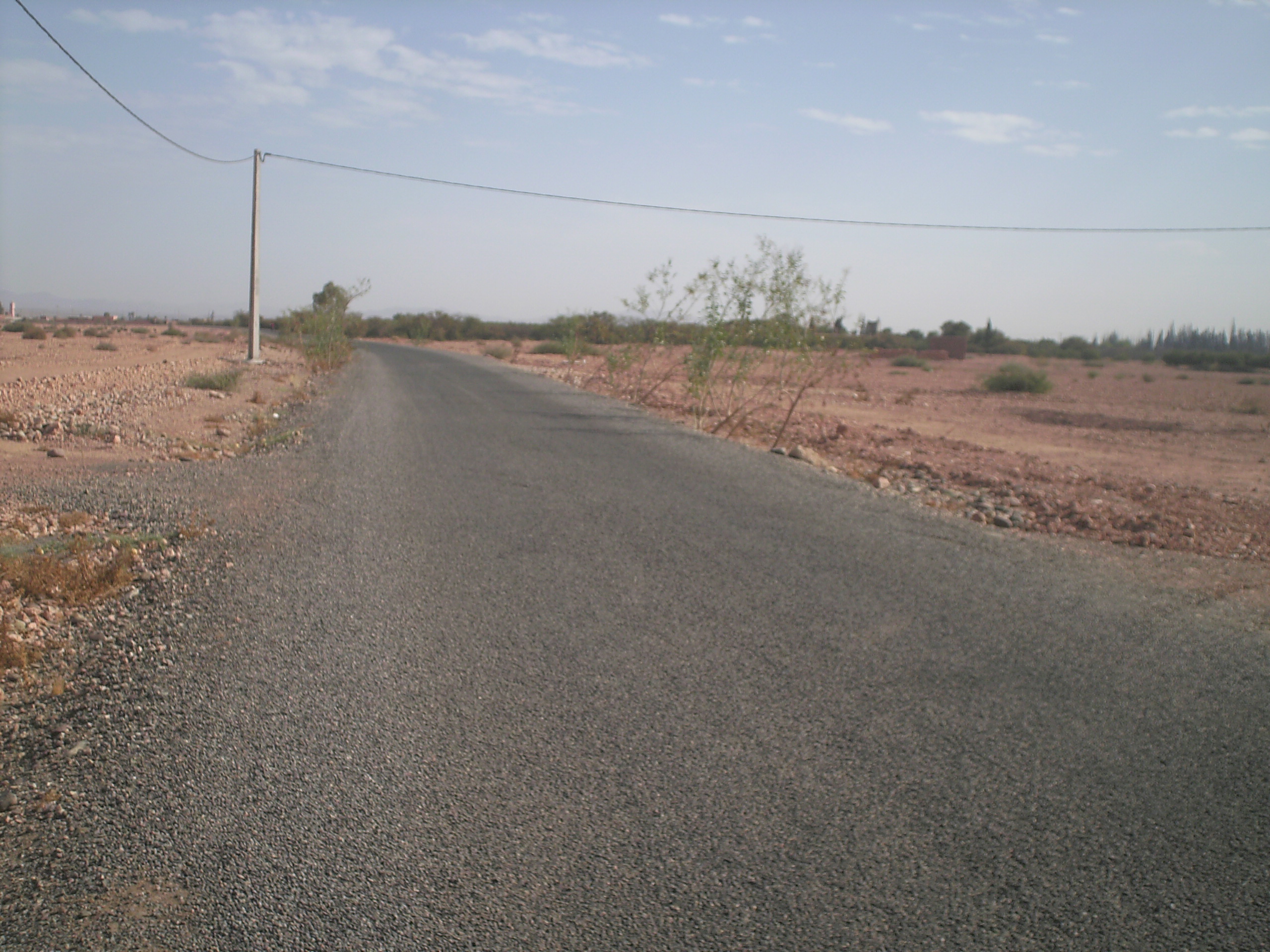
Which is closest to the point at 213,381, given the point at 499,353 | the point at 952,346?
the point at 499,353

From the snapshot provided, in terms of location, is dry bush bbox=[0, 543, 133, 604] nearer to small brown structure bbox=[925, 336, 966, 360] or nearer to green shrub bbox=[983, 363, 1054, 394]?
green shrub bbox=[983, 363, 1054, 394]

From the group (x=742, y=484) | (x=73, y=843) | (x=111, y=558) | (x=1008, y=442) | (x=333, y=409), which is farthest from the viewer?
(x=1008, y=442)

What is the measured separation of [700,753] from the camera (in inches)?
156

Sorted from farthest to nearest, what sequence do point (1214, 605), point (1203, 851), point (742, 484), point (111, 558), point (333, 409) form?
point (333, 409)
point (742, 484)
point (1214, 605)
point (111, 558)
point (1203, 851)

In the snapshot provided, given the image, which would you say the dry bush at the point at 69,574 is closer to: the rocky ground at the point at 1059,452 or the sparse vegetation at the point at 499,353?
the rocky ground at the point at 1059,452

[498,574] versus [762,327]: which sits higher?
[762,327]

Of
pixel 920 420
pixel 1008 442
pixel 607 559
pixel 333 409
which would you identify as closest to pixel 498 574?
pixel 607 559

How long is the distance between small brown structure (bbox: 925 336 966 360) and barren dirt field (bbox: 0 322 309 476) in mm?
60825

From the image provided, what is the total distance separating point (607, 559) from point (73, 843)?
434 centimetres

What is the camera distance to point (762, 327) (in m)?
17.6

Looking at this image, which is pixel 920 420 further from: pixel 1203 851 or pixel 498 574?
pixel 1203 851

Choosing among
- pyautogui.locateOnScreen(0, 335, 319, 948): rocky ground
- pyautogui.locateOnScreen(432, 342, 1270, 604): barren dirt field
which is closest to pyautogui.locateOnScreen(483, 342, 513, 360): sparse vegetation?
pyautogui.locateOnScreen(432, 342, 1270, 604): barren dirt field

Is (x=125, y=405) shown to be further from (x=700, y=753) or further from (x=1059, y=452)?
(x=1059, y=452)

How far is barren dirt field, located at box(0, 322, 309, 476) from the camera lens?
36.3ft
